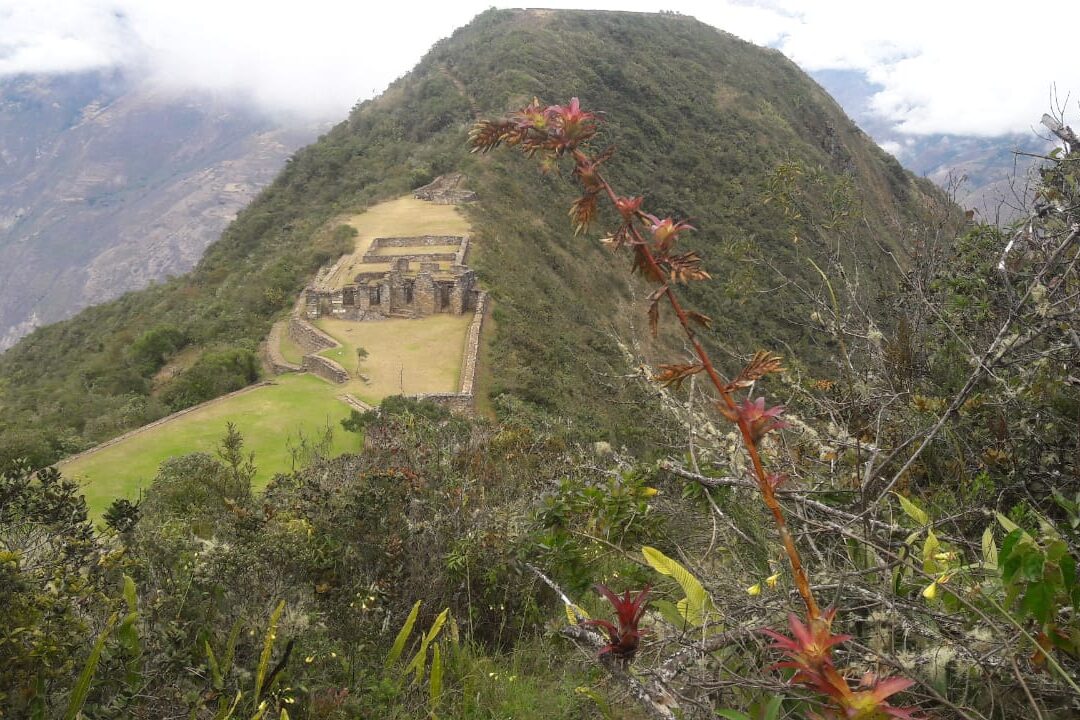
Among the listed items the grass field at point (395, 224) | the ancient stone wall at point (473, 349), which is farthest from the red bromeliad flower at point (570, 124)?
the grass field at point (395, 224)

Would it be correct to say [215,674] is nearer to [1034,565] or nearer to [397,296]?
[1034,565]

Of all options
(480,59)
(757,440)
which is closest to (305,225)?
(480,59)

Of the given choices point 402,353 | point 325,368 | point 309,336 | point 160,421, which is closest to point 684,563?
point 160,421

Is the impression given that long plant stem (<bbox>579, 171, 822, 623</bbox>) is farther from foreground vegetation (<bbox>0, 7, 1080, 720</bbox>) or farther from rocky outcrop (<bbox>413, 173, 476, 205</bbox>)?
rocky outcrop (<bbox>413, 173, 476, 205</bbox>)

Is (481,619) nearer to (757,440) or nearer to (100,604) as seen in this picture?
(100,604)

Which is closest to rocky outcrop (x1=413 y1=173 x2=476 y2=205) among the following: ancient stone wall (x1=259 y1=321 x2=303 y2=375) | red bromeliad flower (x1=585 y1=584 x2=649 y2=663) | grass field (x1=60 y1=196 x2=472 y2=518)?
grass field (x1=60 y1=196 x2=472 y2=518)

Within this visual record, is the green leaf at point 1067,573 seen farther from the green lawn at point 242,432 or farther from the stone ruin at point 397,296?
the stone ruin at point 397,296

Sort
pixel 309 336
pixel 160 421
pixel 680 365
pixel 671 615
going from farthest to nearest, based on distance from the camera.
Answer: pixel 309 336
pixel 160 421
pixel 671 615
pixel 680 365
